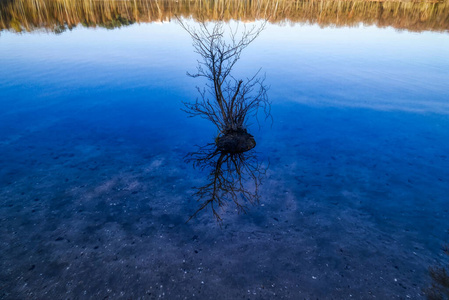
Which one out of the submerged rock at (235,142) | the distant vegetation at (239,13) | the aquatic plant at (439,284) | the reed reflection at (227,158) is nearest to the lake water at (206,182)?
the aquatic plant at (439,284)

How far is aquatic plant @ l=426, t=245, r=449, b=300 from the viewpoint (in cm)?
380

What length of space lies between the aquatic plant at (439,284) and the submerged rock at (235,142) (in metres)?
5.17

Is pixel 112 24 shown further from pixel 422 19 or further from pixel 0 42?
pixel 422 19

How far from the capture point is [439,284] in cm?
397

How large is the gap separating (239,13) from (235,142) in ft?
118

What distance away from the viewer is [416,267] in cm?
429

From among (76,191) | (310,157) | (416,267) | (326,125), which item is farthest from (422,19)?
(76,191)

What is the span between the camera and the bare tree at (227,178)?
5879 mm

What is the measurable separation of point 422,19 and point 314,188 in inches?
1485

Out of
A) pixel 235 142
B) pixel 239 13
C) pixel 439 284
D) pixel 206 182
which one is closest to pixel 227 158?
pixel 235 142

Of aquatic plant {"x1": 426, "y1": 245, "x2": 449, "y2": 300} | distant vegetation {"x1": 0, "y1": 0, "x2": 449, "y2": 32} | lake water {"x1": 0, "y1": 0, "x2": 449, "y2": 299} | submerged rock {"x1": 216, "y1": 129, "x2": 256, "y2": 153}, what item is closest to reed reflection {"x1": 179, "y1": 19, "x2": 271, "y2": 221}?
submerged rock {"x1": 216, "y1": 129, "x2": 256, "y2": 153}

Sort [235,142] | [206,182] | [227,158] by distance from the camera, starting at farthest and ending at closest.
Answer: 1. [235,142]
2. [227,158]
3. [206,182]

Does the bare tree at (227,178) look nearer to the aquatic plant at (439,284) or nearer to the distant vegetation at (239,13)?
the aquatic plant at (439,284)

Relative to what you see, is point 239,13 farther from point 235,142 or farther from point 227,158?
point 227,158
